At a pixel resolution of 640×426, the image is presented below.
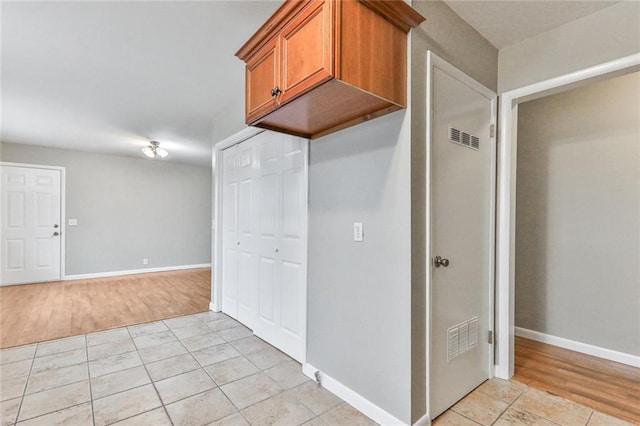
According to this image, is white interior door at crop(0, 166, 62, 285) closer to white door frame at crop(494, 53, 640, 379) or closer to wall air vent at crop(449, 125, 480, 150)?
wall air vent at crop(449, 125, 480, 150)

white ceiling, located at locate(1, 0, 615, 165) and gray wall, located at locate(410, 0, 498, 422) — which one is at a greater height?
white ceiling, located at locate(1, 0, 615, 165)

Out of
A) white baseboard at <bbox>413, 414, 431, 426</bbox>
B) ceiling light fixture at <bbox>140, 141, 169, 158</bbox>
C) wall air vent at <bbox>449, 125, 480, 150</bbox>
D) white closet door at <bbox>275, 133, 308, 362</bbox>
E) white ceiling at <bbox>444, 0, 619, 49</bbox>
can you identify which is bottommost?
white baseboard at <bbox>413, 414, 431, 426</bbox>

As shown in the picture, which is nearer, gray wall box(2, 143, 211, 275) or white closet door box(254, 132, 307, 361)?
white closet door box(254, 132, 307, 361)

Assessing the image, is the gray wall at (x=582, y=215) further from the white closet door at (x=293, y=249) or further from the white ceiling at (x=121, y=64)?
the white ceiling at (x=121, y=64)

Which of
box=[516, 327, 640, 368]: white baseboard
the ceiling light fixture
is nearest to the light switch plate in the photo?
box=[516, 327, 640, 368]: white baseboard

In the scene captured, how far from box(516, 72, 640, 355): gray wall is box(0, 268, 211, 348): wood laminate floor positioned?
3847 mm

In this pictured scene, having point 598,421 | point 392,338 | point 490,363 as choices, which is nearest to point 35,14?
point 392,338

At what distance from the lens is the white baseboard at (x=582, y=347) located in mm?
2467

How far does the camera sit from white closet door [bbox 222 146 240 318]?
140 inches

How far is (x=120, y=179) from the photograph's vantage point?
626 centimetres

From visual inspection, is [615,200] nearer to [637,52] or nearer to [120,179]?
[637,52]

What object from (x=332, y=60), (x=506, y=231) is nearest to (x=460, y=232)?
(x=506, y=231)

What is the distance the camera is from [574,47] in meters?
1.99

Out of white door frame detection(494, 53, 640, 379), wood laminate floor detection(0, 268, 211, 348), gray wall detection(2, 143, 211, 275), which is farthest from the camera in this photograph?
gray wall detection(2, 143, 211, 275)
